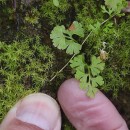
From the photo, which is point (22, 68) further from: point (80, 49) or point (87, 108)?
point (87, 108)

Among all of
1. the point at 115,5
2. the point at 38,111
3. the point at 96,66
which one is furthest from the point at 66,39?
the point at 38,111

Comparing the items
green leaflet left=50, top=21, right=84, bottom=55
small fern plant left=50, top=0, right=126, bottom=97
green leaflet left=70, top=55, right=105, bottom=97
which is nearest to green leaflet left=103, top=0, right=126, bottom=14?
small fern plant left=50, top=0, right=126, bottom=97

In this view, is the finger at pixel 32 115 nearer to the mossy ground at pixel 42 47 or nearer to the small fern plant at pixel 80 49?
the mossy ground at pixel 42 47

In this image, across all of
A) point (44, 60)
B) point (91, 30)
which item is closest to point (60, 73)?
point (44, 60)

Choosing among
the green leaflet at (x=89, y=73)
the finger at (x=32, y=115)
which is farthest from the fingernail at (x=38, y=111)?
the green leaflet at (x=89, y=73)

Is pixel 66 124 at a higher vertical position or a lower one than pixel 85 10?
lower

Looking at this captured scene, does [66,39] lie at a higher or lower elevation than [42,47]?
higher

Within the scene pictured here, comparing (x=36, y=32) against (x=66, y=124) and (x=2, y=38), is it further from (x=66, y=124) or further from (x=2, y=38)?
(x=66, y=124)

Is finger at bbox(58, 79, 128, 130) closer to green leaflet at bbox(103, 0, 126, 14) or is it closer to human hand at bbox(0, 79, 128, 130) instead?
human hand at bbox(0, 79, 128, 130)
